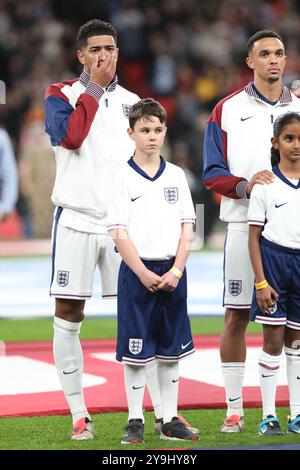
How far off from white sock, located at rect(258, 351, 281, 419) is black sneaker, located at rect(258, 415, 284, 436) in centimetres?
5

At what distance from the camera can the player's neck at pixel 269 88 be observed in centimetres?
667

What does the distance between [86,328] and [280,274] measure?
5004 millimetres

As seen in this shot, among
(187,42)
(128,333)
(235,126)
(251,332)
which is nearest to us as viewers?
(128,333)

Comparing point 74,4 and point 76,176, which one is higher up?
point 74,4

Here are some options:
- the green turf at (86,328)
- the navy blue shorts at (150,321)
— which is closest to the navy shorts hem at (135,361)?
the navy blue shorts at (150,321)

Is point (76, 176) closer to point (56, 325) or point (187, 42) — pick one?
point (56, 325)

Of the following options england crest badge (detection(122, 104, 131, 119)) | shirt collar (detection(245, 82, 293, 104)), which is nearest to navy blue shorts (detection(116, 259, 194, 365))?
england crest badge (detection(122, 104, 131, 119))

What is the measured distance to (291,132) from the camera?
6312mm

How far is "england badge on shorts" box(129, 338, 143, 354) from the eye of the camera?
237 inches

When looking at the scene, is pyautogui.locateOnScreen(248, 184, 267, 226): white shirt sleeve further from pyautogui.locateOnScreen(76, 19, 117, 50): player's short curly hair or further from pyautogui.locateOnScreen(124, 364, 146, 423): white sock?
pyautogui.locateOnScreen(76, 19, 117, 50): player's short curly hair

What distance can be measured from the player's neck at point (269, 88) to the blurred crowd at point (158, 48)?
13.3 metres

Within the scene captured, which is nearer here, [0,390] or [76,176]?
[76,176]

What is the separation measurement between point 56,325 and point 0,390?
4.83 feet
